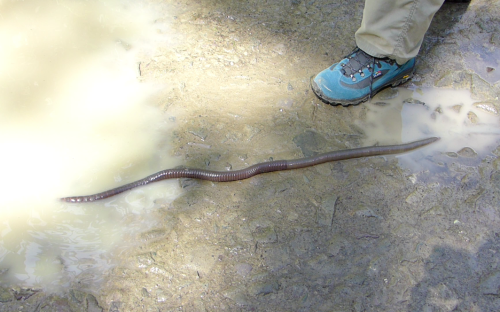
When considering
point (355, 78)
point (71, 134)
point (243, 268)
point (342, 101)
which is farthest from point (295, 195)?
point (71, 134)

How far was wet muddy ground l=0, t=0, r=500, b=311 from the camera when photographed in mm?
2145

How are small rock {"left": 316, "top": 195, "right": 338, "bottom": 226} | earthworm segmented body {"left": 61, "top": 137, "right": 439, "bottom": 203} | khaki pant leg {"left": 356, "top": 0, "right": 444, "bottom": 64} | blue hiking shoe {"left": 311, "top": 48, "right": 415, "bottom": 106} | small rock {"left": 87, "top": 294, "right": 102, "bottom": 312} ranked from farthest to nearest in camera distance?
blue hiking shoe {"left": 311, "top": 48, "right": 415, "bottom": 106} < khaki pant leg {"left": 356, "top": 0, "right": 444, "bottom": 64} < earthworm segmented body {"left": 61, "top": 137, "right": 439, "bottom": 203} < small rock {"left": 316, "top": 195, "right": 338, "bottom": 226} < small rock {"left": 87, "top": 294, "right": 102, "bottom": 312}

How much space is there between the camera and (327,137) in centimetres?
300

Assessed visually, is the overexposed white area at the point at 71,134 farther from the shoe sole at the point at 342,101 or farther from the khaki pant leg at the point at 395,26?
the khaki pant leg at the point at 395,26

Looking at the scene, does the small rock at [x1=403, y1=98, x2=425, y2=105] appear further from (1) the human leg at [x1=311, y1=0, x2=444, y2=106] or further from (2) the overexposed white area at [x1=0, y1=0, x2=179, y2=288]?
(2) the overexposed white area at [x1=0, y1=0, x2=179, y2=288]

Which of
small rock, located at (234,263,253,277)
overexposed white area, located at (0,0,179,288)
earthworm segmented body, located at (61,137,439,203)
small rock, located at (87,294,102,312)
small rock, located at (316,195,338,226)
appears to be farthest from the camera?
earthworm segmented body, located at (61,137,439,203)

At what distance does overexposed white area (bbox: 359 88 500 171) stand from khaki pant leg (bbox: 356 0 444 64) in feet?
1.22

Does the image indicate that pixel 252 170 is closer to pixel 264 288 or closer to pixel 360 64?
pixel 264 288

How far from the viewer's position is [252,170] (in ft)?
8.95

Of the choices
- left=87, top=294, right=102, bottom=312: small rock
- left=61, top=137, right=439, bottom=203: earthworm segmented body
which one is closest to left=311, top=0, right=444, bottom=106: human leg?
left=61, top=137, right=439, bottom=203: earthworm segmented body

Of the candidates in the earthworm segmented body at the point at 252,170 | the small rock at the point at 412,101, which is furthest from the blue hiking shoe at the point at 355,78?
the earthworm segmented body at the point at 252,170

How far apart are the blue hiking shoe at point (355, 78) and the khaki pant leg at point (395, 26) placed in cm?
9

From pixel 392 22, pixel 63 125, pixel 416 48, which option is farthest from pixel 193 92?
pixel 416 48

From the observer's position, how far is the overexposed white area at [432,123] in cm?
293
